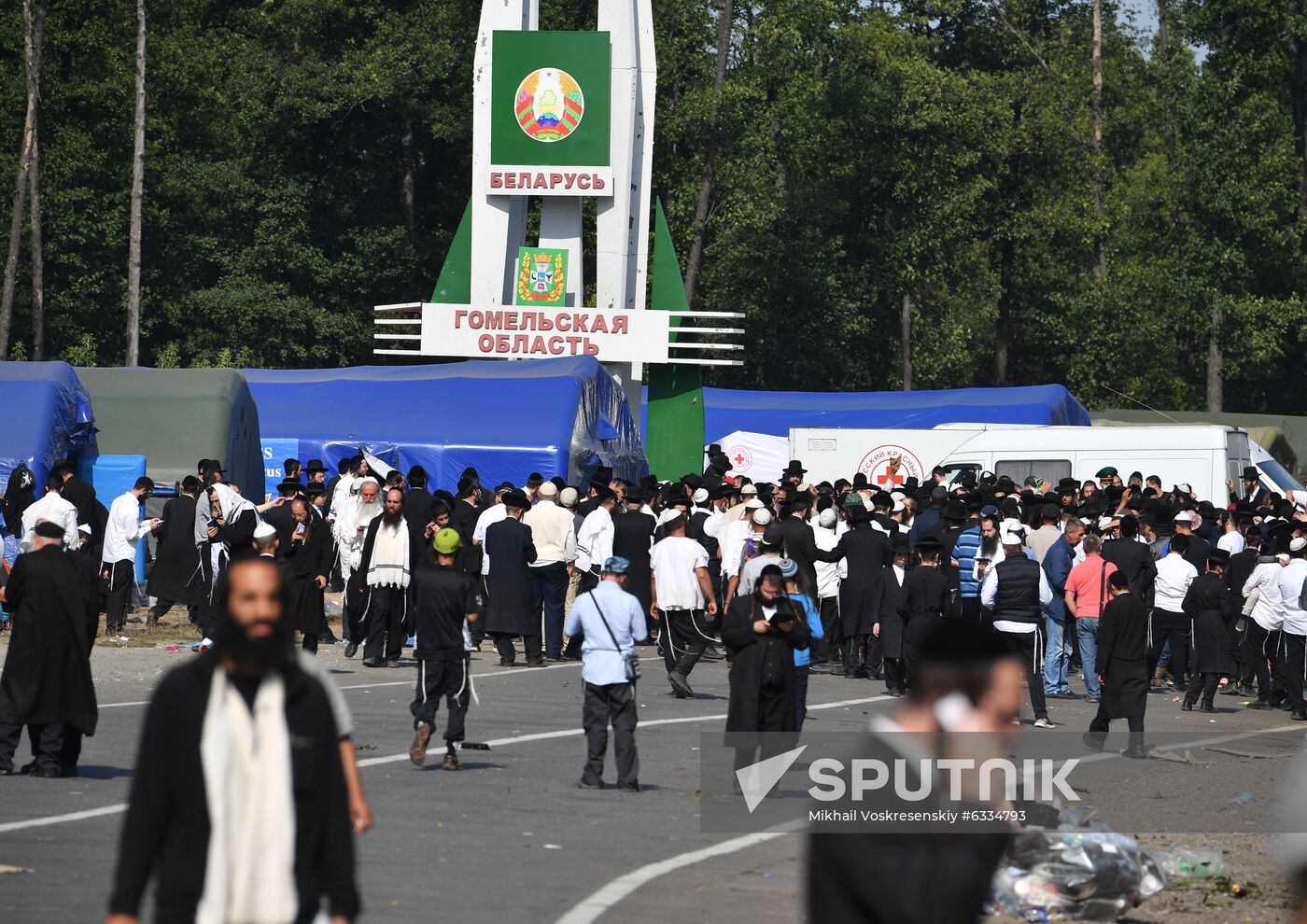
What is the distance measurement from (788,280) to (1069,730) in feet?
135

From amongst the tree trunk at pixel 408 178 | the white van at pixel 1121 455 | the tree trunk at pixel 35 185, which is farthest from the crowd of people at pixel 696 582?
the tree trunk at pixel 408 178

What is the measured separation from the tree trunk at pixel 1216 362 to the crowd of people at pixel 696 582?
27728mm

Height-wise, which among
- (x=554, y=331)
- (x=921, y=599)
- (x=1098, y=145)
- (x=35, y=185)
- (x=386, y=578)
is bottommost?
(x=921, y=599)

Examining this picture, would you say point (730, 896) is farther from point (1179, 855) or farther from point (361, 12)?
point (361, 12)

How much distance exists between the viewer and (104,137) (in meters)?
53.6

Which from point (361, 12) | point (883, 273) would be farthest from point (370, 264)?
point (883, 273)

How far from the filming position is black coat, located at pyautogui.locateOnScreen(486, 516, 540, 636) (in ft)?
65.1

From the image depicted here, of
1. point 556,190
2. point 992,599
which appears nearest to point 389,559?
point 992,599

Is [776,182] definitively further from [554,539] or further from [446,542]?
[446,542]

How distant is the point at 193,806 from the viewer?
15.5 ft

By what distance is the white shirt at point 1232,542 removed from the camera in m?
20.7

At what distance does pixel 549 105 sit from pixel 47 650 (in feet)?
83.2

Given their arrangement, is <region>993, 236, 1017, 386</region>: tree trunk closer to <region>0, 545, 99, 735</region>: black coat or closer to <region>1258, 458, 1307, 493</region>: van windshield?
<region>1258, 458, 1307, 493</region>: van windshield

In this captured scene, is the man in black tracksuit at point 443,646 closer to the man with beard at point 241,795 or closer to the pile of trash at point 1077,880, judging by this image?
the pile of trash at point 1077,880
